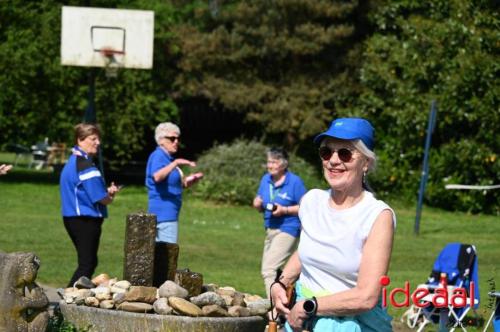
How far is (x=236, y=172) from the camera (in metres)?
31.7

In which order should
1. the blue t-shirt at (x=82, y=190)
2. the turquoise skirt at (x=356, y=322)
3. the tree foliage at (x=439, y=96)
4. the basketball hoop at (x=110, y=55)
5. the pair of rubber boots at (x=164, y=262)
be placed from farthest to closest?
the tree foliage at (x=439, y=96), the basketball hoop at (x=110, y=55), the blue t-shirt at (x=82, y=190), the pair of rubber boots at (x=164, y=262), the turquoise skirt at (x=356, y=322)

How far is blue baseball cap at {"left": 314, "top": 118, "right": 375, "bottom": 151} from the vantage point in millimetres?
5043

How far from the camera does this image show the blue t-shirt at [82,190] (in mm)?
11094

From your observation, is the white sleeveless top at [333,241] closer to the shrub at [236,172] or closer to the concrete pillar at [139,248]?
the concrete pillar at [139,248]

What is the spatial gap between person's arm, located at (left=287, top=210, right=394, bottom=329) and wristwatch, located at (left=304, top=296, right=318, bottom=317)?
0.02 metres

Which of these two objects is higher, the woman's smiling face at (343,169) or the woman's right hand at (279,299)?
the woman's smiling face at (343,169)

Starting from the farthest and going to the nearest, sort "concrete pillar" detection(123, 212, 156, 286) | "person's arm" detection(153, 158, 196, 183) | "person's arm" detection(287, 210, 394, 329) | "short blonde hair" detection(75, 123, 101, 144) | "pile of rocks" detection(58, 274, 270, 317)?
"person's arm" detection(153, 158, 196, 183) → "short blonde hair" detection(75, 123, 101, 144) → "concrete pillar" detection(123, 212, 156, 286) → "pile of rocks" detection(58, 274, 270, 317) → "person's arm" detection(287, 210, 394, 329)

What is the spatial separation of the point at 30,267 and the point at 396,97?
25.5 metres

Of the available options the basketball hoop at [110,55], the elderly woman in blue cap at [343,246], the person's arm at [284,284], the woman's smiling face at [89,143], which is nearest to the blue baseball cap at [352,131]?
the elderly woman in blue cap at [343,246]

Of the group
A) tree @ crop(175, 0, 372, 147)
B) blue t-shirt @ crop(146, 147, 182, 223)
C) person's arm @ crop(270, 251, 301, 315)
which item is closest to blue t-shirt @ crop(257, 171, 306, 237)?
blue t-shirt @ crop(146, 147, 182, 223)

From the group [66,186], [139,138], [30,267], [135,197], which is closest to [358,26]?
[139,138]

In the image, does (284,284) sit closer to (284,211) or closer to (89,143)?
(89,143)

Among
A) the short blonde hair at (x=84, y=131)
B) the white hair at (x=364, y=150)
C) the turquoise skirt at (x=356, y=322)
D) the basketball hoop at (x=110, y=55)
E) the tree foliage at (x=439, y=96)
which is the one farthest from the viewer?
the tree foliage at (x=439, y=96)

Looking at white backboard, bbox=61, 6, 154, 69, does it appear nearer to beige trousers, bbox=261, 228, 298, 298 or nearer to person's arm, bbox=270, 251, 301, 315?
beige trousers, bbox=261, 228, 298, 298
